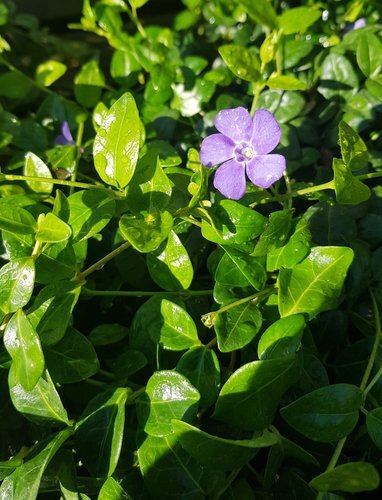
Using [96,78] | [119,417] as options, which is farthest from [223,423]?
[96,78]

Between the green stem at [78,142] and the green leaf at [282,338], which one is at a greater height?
the green stem at [78,142]

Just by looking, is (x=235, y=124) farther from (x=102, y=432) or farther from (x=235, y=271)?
(x=102, y=432)

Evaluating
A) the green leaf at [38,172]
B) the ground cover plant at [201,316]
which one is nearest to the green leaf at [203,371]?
the ground cover plant at [201,316]

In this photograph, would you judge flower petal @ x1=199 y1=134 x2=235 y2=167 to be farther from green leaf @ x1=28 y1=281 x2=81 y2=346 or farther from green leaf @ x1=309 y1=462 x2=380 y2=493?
green leaf @ x1=309 y1=462 x2=380 y2=493

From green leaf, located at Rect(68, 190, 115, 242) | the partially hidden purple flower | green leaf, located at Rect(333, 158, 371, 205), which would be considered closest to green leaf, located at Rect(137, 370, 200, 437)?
green leaf, located at Rect(68, 190, 115, 242)

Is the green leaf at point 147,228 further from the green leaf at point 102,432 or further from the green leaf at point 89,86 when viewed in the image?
the green leaf at point 89,86

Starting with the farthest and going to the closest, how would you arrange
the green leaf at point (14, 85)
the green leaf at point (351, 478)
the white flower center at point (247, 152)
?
the green leaf at point (14, 85) < the white flower center at point (247, 152) < the green leaf at point (351, 478)

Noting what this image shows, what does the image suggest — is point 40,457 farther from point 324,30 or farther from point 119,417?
point 324,30
